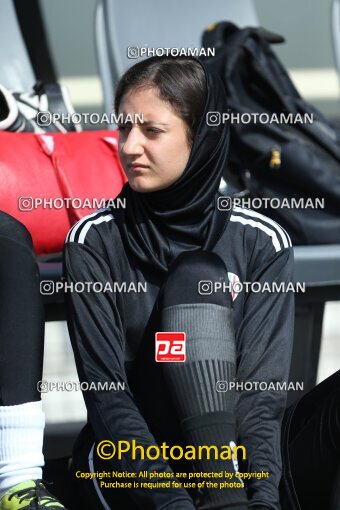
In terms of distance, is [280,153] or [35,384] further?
[280,153]

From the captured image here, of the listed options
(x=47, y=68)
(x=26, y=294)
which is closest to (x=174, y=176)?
(x=26, y=294)

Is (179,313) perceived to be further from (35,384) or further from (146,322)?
(35,384)

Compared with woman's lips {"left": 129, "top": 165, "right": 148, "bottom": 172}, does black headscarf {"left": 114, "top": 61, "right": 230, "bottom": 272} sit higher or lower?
lower

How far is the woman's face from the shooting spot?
5.91 ft

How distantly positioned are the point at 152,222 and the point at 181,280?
0.20 meters

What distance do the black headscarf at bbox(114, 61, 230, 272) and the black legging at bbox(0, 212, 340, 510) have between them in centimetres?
16

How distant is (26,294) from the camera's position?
5.79 ft

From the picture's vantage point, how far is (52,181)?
7.33 ft

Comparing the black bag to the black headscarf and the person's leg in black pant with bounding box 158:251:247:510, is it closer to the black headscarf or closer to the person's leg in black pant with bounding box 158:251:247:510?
the black headscarf

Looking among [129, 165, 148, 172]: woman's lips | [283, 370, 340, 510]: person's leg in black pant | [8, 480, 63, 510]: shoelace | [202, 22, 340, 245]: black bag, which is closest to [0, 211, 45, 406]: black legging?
[8, 480, 63, 510]: shoelace

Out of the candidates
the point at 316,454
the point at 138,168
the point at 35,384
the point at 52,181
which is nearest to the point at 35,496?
the point at 35,384

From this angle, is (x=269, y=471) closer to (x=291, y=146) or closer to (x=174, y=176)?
(x=174, y=176)

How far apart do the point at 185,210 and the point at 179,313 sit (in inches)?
10.5

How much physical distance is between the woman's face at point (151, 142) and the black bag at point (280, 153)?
27.0 inches
